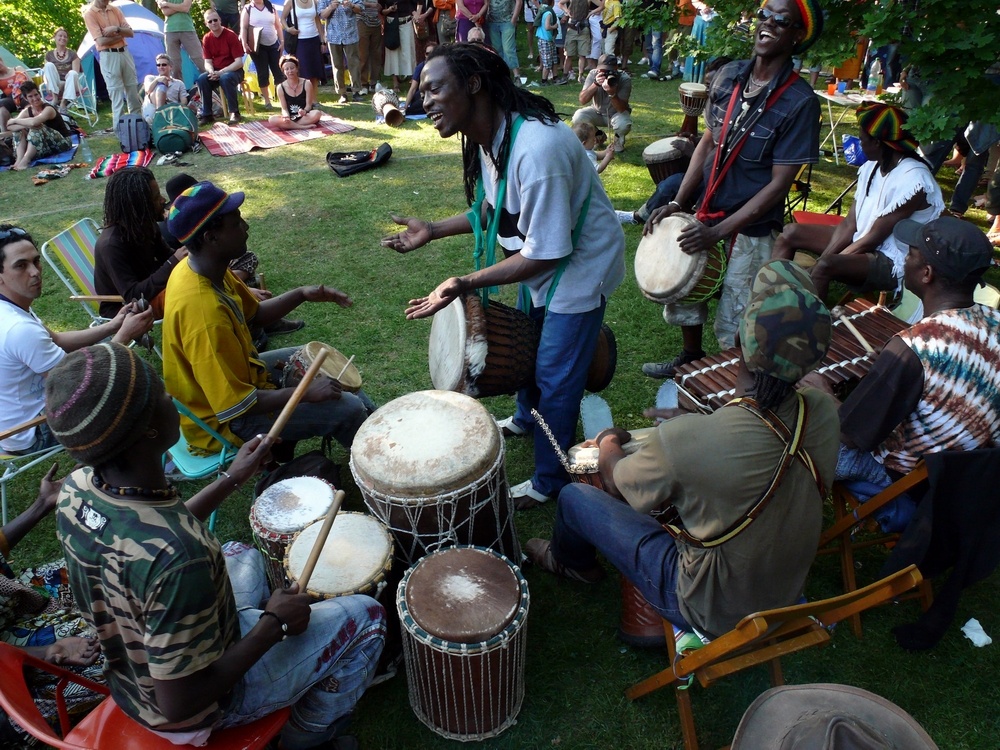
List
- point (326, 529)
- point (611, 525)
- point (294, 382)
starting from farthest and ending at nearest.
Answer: point (294, 382), point (611, 525), point (326, 529)

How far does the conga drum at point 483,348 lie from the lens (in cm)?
330

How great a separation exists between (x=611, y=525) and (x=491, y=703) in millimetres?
844

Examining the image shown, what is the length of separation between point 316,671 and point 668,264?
3.18m

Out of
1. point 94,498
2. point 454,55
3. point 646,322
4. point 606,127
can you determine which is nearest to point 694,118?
point 606,127

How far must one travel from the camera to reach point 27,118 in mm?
10523

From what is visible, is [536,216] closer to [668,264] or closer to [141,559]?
[668,264]

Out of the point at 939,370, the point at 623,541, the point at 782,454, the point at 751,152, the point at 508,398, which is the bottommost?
the point at 508,398

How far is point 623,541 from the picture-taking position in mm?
2787

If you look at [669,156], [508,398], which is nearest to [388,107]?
[669,156]

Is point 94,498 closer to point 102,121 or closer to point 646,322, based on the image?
point 646,322

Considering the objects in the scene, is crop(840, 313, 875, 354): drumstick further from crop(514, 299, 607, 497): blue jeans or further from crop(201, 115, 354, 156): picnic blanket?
crop(201, 115, 354, 156): picnic blanket

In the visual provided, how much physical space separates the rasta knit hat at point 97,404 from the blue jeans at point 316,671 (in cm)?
94

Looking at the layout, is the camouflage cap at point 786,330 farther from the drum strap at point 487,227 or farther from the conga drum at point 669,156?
the conga drum at point 669,156

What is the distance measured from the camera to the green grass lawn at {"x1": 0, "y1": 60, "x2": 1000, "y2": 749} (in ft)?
9.48
